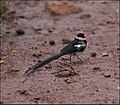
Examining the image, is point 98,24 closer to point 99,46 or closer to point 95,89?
point 99,46

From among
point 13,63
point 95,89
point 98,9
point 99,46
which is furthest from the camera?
point 98,9

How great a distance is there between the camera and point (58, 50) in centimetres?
888

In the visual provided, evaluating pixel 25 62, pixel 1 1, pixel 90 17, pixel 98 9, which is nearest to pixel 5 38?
pixel 1 1

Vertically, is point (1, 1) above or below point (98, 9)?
above

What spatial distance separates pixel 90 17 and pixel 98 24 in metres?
0.70

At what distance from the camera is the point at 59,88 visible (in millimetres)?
6637

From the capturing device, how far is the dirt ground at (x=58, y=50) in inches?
253

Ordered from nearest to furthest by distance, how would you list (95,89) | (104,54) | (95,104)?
(95,104), (95,89), (104,54)

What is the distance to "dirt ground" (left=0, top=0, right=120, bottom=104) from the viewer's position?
642 centimetres

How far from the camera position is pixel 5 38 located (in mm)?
9734

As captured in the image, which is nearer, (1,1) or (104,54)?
(104,54)

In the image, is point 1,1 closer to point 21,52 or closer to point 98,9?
point 21,52

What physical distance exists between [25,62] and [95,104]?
7.46 feet

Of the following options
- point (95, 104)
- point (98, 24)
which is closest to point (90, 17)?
point (98, 24)
